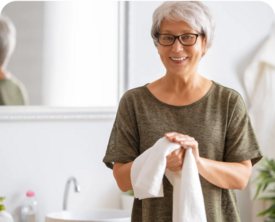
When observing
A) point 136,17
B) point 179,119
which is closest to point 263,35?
point 136,17

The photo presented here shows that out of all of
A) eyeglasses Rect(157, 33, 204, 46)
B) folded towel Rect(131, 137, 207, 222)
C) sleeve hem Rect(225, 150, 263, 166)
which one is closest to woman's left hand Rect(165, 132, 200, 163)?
folded towel Rect(131, 137, 207, 222)

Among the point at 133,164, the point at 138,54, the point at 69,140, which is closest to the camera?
the point at 133,164

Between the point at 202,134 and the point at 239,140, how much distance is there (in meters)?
0.09

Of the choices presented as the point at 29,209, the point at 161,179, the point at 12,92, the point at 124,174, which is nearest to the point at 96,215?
the point at 29,209

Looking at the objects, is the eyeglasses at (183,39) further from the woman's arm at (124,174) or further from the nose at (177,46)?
the woman's arm at (124,174)

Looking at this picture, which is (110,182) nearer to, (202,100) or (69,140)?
(69,140)

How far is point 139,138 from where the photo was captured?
3.60ft

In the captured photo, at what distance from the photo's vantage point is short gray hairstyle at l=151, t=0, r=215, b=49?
3.36ft

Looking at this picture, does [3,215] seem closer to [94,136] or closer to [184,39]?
[94,136]

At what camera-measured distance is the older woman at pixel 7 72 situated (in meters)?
1.95

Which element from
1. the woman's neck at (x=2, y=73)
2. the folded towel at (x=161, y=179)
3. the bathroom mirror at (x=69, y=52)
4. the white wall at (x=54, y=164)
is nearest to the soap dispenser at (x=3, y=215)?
the white wall at (x=54, y=164)

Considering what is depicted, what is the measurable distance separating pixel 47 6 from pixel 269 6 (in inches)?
54.1

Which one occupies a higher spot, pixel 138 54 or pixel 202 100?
pixel 138 54

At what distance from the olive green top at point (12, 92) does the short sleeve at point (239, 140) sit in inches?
48.7
